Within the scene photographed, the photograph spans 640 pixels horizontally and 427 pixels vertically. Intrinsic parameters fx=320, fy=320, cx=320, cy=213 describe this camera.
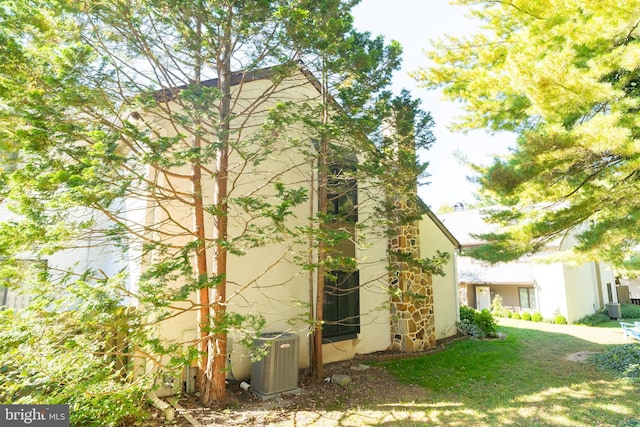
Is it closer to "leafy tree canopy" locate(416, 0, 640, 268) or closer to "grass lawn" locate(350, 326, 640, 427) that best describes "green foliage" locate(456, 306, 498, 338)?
"grass lawn" locate(350, 326, 640, 427)

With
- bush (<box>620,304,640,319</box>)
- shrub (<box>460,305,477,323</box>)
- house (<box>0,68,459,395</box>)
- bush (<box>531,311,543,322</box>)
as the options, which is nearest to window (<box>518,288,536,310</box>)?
bush (<box>531,311,543,322</box>)

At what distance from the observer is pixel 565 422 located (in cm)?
520

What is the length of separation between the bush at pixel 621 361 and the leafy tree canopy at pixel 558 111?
2493 millimetres

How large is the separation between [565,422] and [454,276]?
338 inches

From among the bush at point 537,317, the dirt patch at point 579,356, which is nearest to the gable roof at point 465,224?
the bush at point 537,317

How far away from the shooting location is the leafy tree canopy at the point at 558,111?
5.09 meters

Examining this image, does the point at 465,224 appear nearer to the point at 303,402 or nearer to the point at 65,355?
the point at 303,402

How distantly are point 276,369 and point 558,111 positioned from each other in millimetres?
6919

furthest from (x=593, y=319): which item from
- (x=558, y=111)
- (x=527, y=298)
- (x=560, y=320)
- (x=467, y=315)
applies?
(x=558, y=111)

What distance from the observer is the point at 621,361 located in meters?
8.46

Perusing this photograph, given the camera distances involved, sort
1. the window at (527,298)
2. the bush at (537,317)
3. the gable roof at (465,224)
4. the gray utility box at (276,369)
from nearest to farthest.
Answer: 1. the gray utility box at (276,369)
2. the bush at (537,317)
3. the window at (527,298)
4. the gable roof at (465,224)

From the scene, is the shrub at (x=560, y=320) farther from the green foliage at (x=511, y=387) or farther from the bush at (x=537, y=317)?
the green foliage at (x=511, y=387)

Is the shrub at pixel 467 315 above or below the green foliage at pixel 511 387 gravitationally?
above

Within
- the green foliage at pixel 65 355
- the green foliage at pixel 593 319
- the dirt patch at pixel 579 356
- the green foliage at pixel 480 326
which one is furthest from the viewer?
the green foliage at pixel 593 319
